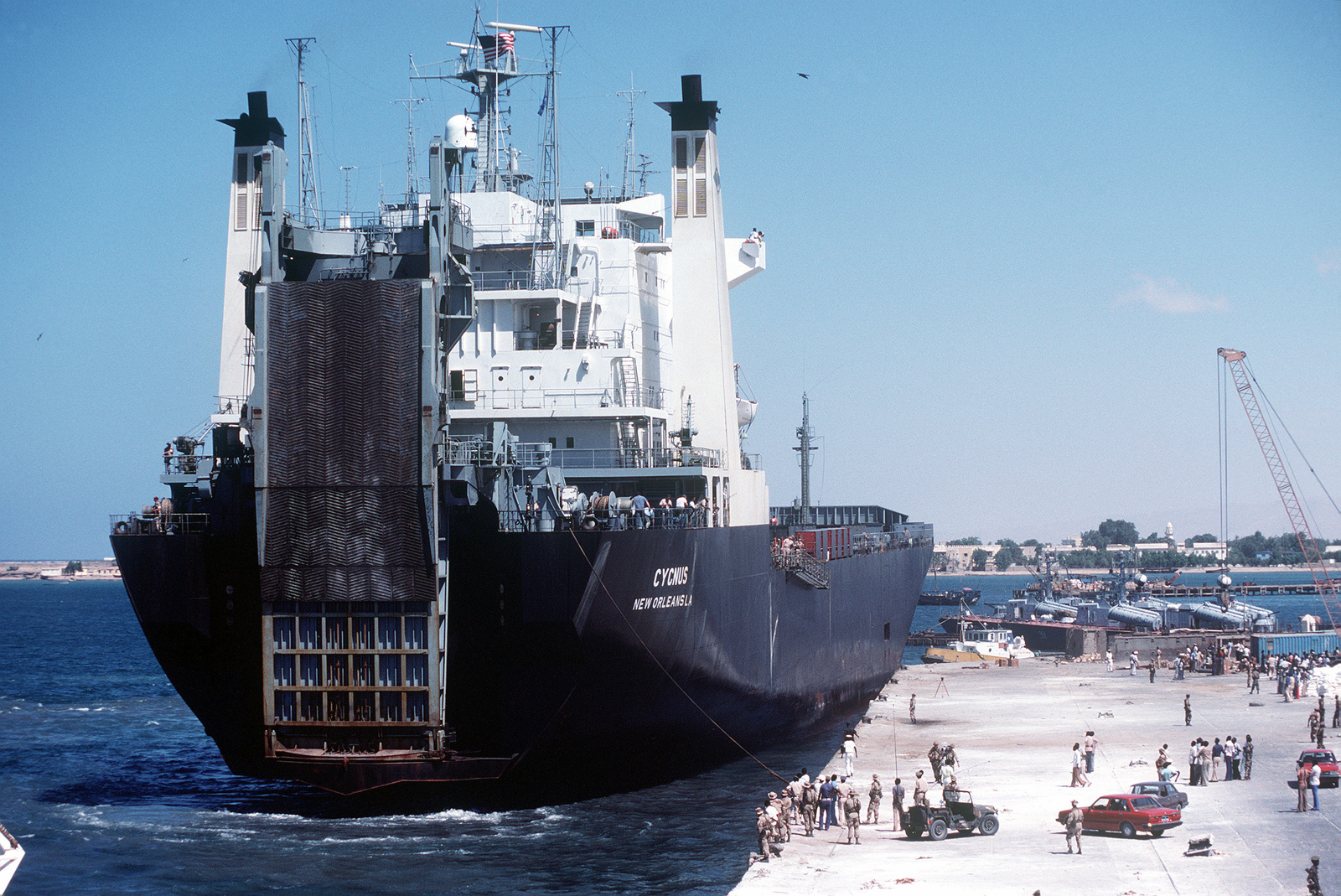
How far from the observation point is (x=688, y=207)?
39.1 metres

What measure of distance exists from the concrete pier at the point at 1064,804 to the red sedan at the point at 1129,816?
281 millimetres

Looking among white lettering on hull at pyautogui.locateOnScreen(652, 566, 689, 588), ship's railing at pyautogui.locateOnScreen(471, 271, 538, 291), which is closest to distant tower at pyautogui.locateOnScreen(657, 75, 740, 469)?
ship's railing at pyautogui.locateOnScreen(471, 271, 538, 291)

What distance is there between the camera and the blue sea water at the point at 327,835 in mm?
27391

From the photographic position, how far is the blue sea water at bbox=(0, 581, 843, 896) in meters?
27.4

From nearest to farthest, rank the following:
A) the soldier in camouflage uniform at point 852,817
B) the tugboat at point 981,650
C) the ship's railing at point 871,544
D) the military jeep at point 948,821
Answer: the military jeep at point 948,821, the soldier in camouflage uniform at point 852,817, the ship's railing at point 871,544, the tugboat at point 981,650

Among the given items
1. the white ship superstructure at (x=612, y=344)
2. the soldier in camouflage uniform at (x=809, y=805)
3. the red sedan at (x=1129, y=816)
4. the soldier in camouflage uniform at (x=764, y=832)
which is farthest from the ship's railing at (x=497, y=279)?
the red sedan at (x=1129, y=816)

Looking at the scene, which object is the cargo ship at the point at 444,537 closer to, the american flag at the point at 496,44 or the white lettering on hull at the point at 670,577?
the white lettering on hull at the point at 670,577

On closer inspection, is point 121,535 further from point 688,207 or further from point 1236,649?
point 1236,649

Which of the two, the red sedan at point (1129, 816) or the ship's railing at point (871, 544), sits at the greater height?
the ship's railing at point (871, 544)

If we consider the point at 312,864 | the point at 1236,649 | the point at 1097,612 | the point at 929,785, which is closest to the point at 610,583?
the point at 312,864

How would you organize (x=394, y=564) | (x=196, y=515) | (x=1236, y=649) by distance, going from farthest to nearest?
(x=1236, y=649)
(x=196, y=515)
(x=394, y=564)

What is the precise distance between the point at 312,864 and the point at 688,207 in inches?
797

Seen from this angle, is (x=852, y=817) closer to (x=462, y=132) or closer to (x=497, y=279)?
(x=497, y=279)

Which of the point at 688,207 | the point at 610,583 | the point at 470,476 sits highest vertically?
the point at 688,207
